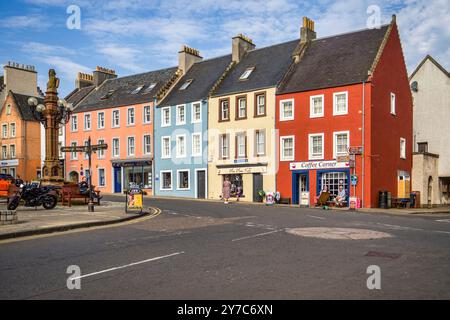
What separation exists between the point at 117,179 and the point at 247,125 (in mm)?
16516

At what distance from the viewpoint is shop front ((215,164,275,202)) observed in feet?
117

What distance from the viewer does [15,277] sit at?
7.69 m

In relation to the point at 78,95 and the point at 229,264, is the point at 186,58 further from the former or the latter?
the point at 229,264

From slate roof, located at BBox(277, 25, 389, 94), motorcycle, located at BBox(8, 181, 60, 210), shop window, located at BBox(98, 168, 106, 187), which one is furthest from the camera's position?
shop window, located at BBox(98, 168, 106, 187)

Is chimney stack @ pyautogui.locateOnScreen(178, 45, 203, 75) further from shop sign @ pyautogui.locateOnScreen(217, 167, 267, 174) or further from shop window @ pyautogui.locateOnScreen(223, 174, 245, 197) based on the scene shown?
shop window @ pyautogui.locateOnScreen(223, 174, 245, 197)

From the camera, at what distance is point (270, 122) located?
1406 inches

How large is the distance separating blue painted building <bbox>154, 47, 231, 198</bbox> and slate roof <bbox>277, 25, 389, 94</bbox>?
8.60m

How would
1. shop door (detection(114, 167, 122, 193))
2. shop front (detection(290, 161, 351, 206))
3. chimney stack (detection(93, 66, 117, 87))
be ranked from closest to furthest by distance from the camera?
shop front (detection(290, 161, 351, 206))
shop door (detection(114, 167, 122, 193))
chimney stack (detection(93, 66, 117, 87))

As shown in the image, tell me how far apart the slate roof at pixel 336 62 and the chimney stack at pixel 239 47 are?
23.6ft

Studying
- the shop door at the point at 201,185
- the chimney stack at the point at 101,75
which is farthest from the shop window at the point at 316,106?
the chimney stack at the point at 101,75

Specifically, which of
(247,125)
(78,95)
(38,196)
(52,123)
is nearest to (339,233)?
(38,196)

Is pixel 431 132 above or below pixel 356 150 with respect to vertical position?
above

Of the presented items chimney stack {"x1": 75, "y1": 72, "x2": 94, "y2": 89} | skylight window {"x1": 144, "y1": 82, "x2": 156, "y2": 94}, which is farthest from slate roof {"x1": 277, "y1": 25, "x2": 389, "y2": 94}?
chimney stack {"x1": 75, "y1": 72, "x2": 94, "y2": 89}

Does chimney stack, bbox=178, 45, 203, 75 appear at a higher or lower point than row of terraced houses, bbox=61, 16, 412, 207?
higher
